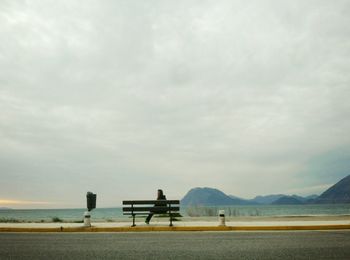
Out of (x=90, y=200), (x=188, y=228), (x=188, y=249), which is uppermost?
(x=90, y=200)

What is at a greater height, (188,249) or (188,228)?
(188,228)

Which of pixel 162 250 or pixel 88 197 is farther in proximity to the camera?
pixel 88 197

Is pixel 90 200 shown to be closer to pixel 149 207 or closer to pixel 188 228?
pixel 149 207

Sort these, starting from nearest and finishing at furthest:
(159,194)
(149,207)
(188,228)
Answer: (188,228) < (149,207) < (159,194)

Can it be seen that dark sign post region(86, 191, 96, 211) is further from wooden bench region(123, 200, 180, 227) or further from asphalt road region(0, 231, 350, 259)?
asphalt road region(0, 231, 350, 259)

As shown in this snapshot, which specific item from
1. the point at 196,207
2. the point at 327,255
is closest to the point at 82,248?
the point at 327,255

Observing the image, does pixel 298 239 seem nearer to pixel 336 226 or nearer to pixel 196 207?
pixel 336 226

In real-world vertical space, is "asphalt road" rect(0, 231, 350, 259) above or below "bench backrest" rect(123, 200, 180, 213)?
below

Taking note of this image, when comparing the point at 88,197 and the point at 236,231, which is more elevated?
the point at 88,197

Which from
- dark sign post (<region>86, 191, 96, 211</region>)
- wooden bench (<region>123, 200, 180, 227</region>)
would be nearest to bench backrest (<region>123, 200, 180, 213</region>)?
wooden bench (<region>123, 200, 180, 227</region>)

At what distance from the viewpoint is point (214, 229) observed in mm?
12961

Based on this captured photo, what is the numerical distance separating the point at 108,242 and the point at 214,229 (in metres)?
4.63

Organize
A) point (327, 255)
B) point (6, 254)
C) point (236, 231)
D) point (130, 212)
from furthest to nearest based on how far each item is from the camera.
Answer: point (130, 212) → point (236, 231) → point (6, 254) → point (327, 255)

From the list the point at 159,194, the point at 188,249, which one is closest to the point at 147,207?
the point at 159,194
